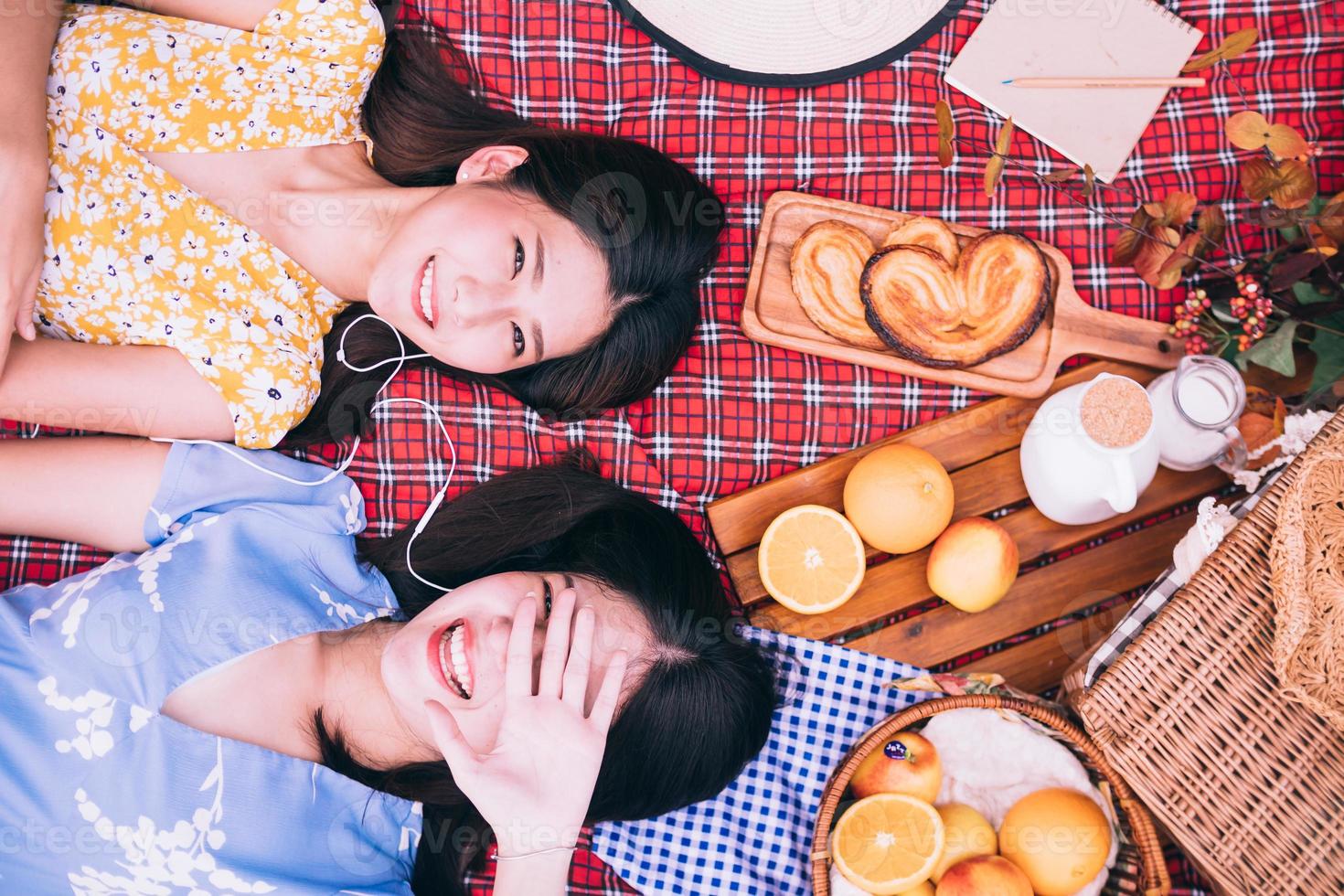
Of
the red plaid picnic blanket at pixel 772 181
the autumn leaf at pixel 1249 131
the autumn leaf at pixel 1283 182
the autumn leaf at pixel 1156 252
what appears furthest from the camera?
the red plaid picnic blanket at pixel 772 181

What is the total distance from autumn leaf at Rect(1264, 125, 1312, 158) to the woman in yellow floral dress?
850 millimetres

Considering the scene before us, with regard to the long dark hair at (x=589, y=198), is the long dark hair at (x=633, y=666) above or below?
below

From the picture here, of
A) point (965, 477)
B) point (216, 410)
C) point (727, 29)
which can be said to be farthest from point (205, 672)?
point (727, 29)

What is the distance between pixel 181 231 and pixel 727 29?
1.04 m

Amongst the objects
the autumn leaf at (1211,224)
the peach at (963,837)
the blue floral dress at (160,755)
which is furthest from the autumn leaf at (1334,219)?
the blue floral dress at (160,755)

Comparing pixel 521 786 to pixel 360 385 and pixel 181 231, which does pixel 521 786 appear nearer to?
pixel 360 385

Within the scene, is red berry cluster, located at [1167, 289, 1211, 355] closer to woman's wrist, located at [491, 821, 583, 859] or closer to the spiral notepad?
the spiral notepad

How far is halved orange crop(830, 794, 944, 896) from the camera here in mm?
1362

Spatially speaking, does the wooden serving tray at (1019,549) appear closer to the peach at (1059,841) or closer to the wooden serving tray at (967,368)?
the wooden serving tray at (967,368)

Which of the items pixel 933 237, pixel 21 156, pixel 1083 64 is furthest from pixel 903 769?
pixel 21 156

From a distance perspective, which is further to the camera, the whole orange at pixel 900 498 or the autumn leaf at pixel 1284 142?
the whole orange at pixel 900 498

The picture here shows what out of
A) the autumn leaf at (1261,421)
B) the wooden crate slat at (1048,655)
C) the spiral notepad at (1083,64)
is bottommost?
the wooden crate slat at (1048,655)

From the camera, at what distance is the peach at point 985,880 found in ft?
4.41

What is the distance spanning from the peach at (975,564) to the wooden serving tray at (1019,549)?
0.09 metres
